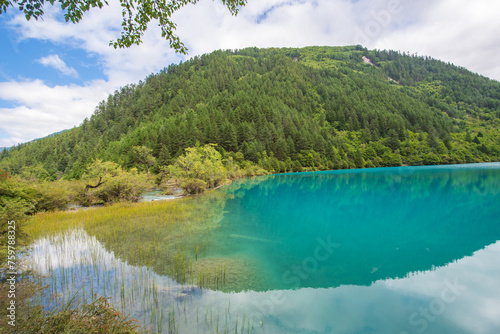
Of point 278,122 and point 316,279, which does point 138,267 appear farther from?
point 278,122

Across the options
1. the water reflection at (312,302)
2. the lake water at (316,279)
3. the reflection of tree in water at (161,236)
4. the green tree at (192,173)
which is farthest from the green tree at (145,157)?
the water reflection at (312,302)

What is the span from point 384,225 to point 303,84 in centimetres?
12271

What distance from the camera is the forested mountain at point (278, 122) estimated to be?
7225cm

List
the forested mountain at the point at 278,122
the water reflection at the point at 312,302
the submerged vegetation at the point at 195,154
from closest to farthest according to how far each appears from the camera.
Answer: the water reflection at the point at 312,302 < the submerged vegetation at the point at 195,154 < the forested mountain at the point at 278,122

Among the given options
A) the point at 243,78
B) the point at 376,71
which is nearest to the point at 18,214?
the point at 243,78

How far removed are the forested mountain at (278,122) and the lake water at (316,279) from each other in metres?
48.4

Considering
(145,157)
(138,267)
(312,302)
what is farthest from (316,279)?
(145,157)

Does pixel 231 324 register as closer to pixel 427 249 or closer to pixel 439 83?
pixel 427 249

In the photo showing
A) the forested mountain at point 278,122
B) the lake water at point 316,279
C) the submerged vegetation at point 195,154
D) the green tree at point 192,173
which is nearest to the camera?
the lake water at point 316,279

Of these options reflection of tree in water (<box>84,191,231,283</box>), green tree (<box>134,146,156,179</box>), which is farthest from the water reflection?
green tree (<box>134,146,156,179</box>)

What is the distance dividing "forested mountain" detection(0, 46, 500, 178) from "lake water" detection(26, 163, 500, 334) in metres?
48.4

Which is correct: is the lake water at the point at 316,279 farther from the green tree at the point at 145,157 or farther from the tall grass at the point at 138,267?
the green tree at the point at 145,157

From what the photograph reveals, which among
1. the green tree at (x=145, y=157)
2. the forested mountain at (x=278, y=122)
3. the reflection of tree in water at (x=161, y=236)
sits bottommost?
the reflection of tree in water at (x=161, y=236)

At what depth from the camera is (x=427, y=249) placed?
10258 mm
